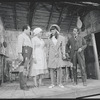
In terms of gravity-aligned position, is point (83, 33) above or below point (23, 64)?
above

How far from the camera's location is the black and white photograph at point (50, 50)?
412cm

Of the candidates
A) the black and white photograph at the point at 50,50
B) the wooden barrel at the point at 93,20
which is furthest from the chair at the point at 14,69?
the wooden barrel at the point at 93,20

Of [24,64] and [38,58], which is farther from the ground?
[38,58]

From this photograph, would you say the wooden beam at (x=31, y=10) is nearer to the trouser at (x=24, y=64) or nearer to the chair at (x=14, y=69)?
the chair at (x=14, y=69)

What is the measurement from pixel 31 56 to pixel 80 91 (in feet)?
6.12

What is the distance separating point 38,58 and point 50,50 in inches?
20.5

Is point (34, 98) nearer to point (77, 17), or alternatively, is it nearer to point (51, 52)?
point (51, 52)

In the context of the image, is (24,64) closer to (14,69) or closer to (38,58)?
(38,58)

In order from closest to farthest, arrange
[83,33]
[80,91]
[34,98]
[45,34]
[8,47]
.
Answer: [34,98] → [80,91] → [83,33] → [8,47] → [45,34]

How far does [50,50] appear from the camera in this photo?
14.9ft

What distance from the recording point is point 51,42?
4531 mm

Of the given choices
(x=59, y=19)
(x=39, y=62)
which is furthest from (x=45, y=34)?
(x=39, y=62)

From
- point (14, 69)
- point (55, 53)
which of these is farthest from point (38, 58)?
point (14, 69)

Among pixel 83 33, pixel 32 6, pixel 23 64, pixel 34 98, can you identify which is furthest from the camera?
pixel 83 33
